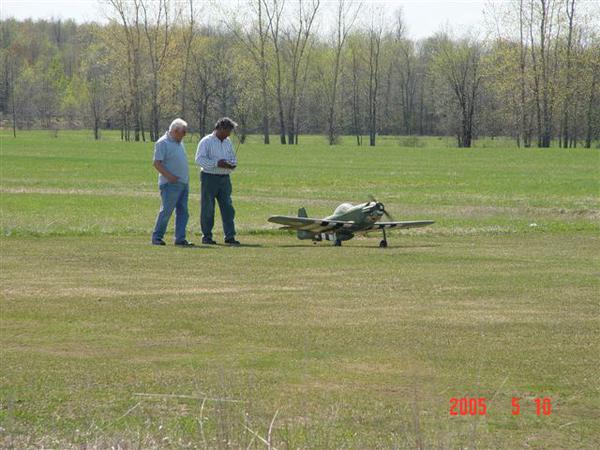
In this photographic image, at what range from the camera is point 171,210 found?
16.8m


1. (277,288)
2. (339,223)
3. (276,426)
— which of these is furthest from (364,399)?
(339,223)

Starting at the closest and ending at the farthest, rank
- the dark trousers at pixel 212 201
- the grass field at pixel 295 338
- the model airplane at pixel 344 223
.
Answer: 1. the grass field at pixel 295 338
2. the model airplane at pixel 344 223
3. the dark trousers at pixel 212 201

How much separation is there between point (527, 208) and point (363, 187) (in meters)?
8.82

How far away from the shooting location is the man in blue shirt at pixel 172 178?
55.0ft

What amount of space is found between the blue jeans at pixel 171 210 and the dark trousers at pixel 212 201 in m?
0.40

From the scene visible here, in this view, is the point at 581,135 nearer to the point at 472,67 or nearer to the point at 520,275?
Answer: the point at 472,67

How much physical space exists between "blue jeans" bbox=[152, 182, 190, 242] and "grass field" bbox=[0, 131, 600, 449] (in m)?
0.43

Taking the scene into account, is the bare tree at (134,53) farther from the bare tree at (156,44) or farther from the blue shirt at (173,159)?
the blue shirt at (173,159)

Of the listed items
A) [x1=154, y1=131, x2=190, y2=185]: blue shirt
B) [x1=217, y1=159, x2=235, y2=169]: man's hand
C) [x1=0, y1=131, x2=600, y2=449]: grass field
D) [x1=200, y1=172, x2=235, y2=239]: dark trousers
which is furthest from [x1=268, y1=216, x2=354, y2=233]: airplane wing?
[x1=154, y1=131, x2=190, y2=185]: blue shirt

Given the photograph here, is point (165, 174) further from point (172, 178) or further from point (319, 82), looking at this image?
point (319, 82)

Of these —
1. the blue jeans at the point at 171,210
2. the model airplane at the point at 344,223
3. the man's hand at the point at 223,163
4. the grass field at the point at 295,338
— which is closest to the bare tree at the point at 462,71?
the grass field at the point at 295,338

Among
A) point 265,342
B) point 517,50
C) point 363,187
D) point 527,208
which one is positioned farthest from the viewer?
point 517,50

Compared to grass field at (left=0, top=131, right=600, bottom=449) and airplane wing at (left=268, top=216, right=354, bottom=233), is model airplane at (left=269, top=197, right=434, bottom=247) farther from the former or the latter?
grass field at (left=0, top=131, right=600, bottom=449)

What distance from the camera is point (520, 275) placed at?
13.1 meters
